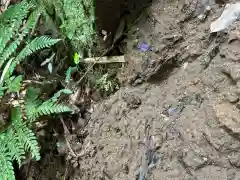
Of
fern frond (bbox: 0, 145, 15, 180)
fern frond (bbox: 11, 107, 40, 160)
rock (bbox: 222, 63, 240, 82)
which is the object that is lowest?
fern frond (bbox: 0, 145, 15, 180)

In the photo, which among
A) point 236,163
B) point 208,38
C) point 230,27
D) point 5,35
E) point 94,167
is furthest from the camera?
point 5,35

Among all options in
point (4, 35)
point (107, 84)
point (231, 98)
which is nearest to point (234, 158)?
point (231, 98)

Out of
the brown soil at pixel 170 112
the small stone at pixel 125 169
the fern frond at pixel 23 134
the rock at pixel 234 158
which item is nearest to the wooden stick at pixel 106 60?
the brown soil at pixel 170 112

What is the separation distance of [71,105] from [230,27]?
1377mm

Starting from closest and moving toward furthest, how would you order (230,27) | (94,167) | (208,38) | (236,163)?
(236,163) < (230,27) < (208,38) < (94,167)

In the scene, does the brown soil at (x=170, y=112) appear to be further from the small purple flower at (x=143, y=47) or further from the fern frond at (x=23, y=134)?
the fern frond at (x=23, y=134)

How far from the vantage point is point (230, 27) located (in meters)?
2.21

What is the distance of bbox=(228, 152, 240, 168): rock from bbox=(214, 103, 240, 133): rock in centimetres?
13

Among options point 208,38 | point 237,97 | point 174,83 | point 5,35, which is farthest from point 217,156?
point 5,35

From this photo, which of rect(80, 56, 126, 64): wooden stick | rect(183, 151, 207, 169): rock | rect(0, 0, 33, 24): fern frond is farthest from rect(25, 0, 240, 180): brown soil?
rect(0, 0, 33, 24): fern frond

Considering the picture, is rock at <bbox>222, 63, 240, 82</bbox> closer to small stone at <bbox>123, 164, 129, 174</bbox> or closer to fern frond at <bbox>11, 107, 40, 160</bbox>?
small stone at <bbox>123, 164, 129, 174</bbox>

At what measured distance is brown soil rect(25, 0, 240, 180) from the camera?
6.91 ft

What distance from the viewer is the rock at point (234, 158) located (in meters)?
2.00

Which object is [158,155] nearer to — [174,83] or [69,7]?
[174,83]
